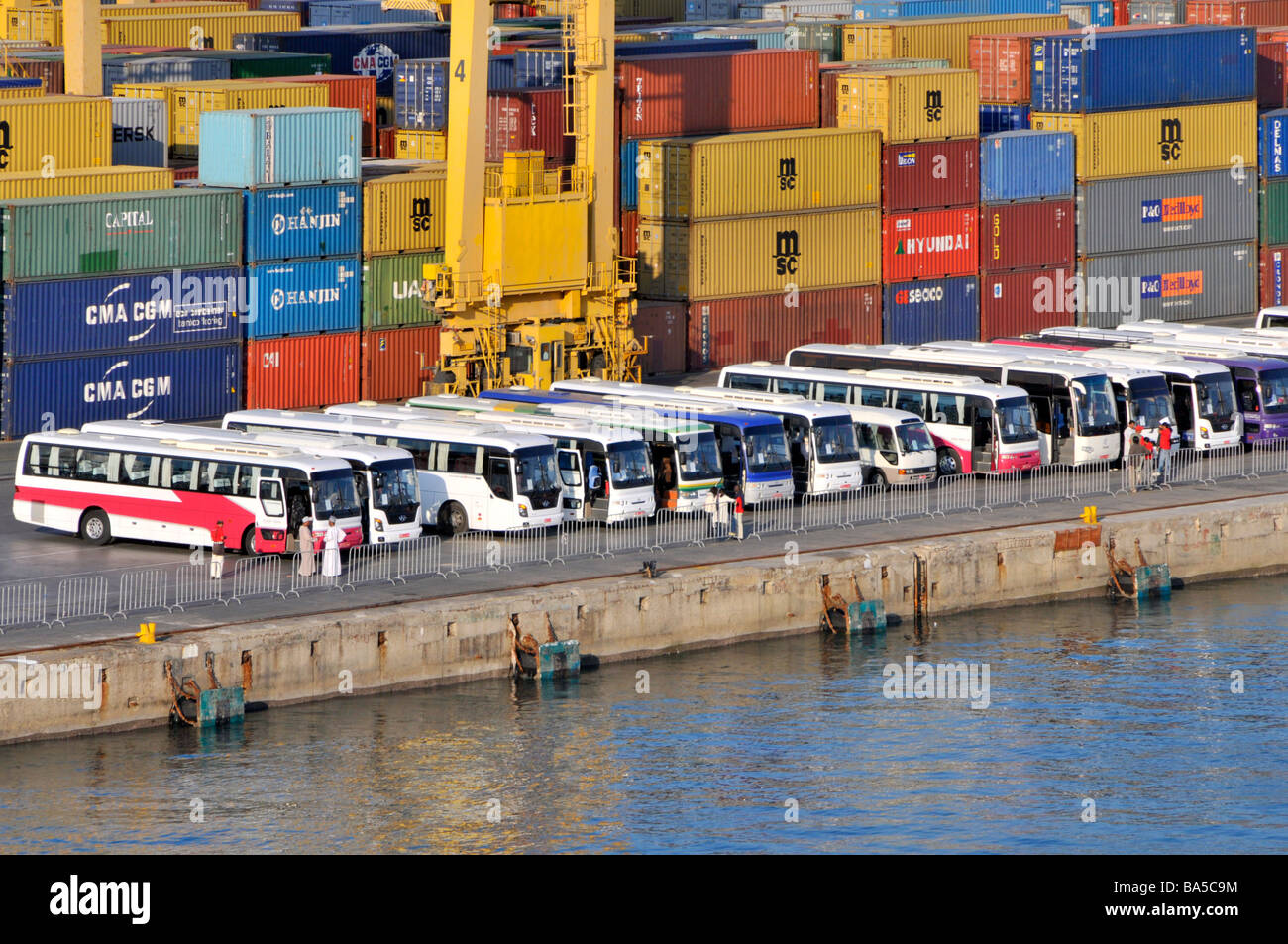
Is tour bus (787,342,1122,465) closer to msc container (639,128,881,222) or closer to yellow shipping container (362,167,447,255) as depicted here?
msc container (639,128,881,222)

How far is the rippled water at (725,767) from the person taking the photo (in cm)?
4541

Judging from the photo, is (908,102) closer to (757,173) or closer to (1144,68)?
(757,173)

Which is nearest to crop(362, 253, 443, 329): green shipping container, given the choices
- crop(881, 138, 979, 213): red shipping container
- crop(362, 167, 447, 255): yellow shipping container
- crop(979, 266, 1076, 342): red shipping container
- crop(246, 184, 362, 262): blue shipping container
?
crop(362, 167, 447, 255): yellow shipping container

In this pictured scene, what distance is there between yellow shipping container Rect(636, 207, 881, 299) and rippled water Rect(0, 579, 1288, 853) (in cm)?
2458

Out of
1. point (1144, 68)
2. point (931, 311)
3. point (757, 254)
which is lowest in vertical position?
point (931, 311)

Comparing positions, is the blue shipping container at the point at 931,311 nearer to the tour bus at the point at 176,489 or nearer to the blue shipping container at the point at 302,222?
the blue shipping container at the point at 302,222

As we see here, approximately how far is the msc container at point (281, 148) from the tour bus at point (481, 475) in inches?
553

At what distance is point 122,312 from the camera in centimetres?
7019

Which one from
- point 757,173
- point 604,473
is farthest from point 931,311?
point 604,473

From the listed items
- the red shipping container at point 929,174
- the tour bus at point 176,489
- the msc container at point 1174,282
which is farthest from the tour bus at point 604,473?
the msc container at point 1174,282

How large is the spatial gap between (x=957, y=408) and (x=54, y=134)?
26.4 meters

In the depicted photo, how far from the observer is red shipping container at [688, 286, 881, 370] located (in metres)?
81.6

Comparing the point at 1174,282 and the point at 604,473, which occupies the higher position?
the point at 1174,282

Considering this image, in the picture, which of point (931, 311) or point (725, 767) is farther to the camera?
point (931, 311)
